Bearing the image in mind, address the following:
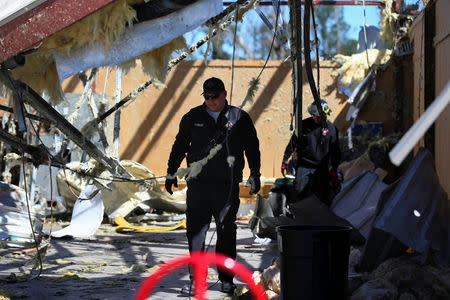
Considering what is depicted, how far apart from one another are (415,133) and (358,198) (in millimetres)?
6632

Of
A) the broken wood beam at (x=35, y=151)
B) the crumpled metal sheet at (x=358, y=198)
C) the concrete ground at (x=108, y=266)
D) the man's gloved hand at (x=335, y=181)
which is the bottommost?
the concrete ground at (x=108, y=266)

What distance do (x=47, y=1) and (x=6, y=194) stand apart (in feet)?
17.2

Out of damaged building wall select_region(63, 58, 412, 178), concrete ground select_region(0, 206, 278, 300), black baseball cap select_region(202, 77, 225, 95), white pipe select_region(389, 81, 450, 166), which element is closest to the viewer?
white pipe select_region(389, 81, 450, 166)

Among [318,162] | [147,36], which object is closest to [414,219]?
[147,36]

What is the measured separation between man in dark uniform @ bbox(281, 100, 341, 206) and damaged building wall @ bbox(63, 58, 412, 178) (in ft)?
18.8

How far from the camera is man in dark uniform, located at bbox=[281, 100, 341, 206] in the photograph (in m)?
8.90

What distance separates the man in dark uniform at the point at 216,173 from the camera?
244 inches

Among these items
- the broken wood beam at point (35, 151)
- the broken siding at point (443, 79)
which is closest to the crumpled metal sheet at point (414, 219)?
the broken siding at point (443, 79)

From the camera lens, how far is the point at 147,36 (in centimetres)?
447

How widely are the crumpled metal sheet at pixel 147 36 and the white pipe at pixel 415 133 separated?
7.19 ft

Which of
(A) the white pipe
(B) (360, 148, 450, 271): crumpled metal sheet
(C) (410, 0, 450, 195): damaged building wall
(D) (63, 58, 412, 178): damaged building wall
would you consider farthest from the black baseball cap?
(D) (63, 58, 412, 178): damaged building wall

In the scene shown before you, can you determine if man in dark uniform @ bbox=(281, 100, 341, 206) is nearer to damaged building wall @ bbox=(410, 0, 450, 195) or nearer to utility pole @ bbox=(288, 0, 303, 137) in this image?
damaged building wall @ bbox=(410, 0, 450, 195)

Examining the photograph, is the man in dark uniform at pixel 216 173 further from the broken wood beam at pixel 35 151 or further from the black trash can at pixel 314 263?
the black trash can at pixel 314 263

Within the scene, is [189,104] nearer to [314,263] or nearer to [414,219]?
[414,219]
